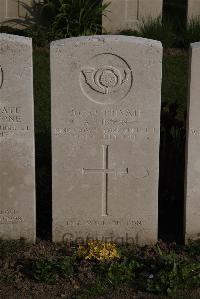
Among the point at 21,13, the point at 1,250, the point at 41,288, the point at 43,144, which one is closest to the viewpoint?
the point at 41,288

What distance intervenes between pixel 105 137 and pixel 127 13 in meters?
7.31

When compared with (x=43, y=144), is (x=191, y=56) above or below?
above

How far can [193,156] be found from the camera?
6461 mm

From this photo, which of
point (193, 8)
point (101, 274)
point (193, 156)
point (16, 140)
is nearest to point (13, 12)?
point (193, 8)

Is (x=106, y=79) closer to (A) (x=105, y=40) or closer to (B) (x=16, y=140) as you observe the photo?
(A) (x=105, y=40)

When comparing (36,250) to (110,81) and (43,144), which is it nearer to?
(110,81)

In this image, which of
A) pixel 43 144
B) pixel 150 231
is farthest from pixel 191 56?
pixel 43 144

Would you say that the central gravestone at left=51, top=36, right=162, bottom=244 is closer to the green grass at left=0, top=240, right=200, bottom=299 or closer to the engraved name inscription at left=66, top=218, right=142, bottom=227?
the engraved name inscription at left=66, top=218, right=142, bottom=227

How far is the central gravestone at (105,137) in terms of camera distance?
20.3ft

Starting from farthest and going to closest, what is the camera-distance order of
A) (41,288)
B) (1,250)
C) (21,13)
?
(21,13) → (1,250) → (41,288)

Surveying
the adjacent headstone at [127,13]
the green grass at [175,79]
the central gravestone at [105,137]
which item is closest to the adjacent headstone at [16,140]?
the central gravestone at [105,137]

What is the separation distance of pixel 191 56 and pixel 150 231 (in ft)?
5.37

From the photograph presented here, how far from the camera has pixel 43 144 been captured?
893cm

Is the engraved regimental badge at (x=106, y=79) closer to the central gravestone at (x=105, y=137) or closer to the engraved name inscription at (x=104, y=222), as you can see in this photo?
the central gravestone at (x=105, y=137)
